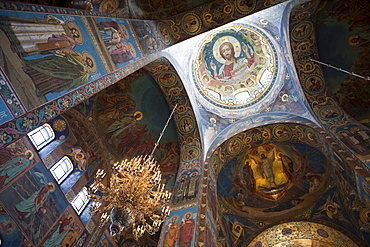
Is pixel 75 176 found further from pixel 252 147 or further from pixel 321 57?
pixel 321 57

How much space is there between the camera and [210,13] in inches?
328

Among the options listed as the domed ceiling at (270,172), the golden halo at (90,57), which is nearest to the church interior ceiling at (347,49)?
the domed ceiling at (270,172)

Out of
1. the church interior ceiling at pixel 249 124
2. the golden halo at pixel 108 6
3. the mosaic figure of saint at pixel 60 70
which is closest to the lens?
the mosaic figure of saint at pixel 60 70

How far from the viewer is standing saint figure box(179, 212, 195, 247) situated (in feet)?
21.4

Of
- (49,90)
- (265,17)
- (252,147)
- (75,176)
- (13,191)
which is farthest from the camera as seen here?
(252,147)

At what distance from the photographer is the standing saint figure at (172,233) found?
266 inches

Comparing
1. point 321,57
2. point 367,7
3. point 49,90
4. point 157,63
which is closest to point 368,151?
point 321,57

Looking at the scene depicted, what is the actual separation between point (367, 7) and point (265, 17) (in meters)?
3.63

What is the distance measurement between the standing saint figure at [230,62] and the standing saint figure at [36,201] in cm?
938

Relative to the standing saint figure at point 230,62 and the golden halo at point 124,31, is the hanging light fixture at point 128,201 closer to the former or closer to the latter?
the golden halo at point 124,31

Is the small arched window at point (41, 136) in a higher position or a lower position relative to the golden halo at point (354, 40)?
higher

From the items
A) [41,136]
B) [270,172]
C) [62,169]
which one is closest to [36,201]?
[62,169]

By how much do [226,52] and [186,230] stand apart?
942 centimetres

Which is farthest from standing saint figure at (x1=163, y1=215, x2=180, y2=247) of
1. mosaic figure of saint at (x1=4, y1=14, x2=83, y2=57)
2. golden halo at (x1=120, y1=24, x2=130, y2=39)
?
golden halo at (x1=120, y1=24, x2=130, y2=39)
